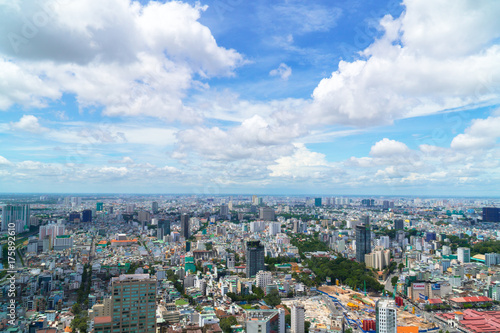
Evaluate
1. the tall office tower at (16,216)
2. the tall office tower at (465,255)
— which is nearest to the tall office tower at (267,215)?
the tall office tower at (465,255)

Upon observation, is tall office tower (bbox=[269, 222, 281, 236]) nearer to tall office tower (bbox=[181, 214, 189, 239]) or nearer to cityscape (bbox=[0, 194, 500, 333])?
cityscape (bbox=[0, 194, 500, 333])

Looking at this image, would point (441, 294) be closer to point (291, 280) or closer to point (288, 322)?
point (291, 280)

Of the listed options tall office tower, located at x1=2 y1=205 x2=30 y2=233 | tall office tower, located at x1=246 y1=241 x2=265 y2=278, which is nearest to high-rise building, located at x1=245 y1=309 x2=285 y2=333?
tall office tower, located at x1=246 y1=241 x2=265 y2=278

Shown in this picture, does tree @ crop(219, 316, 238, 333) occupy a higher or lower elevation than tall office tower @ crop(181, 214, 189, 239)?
lower

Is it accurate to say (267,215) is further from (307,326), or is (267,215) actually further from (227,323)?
(227,323)

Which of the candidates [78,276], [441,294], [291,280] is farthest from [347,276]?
[78,276]

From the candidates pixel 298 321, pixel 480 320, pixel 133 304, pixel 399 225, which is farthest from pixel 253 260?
pixel 399 225

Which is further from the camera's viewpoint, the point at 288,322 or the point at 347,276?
the point at 347,276
